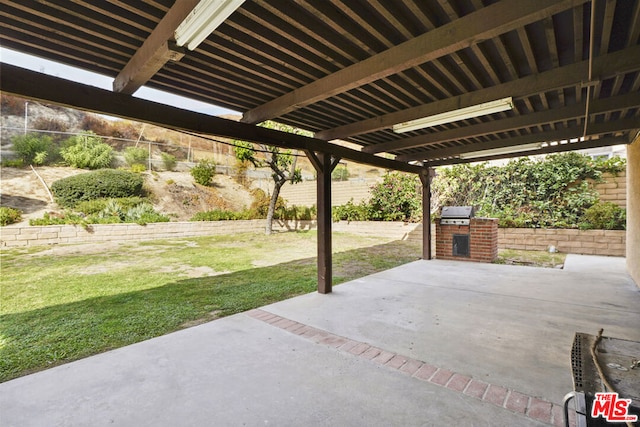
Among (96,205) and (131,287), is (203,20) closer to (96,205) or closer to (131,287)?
(131,287)

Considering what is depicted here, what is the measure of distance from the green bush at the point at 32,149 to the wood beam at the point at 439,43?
14.5 m

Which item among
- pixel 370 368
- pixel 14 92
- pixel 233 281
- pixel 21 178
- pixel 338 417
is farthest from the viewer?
pixel 21 178

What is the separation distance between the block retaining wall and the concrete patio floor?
453 centimetres

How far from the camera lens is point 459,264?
6.75 meters

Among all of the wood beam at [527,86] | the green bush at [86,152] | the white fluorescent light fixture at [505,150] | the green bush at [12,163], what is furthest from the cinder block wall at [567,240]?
the green bush at [12,163]

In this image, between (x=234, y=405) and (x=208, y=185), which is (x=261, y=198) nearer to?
(x=208, y=185)

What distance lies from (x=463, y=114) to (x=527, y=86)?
82 cm

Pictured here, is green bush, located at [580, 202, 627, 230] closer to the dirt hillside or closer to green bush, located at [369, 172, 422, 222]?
green bush, located at [369, 172, 422, 222]

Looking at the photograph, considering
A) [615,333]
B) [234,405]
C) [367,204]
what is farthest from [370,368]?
[367,204]

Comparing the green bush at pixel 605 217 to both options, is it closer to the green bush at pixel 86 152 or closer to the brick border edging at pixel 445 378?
the brick border edging at pixel 445 378

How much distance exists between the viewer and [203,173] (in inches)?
614

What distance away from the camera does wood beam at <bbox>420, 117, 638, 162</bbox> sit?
441 cm

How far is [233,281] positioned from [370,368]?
3622 mm

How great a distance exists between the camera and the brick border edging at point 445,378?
1.81 metres
